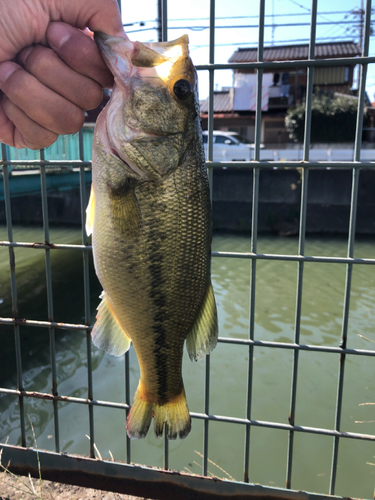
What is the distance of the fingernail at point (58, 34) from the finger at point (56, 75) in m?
0.03

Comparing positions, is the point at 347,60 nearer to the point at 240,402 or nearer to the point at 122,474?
the point at 122,474

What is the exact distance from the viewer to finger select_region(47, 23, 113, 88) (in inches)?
48.8

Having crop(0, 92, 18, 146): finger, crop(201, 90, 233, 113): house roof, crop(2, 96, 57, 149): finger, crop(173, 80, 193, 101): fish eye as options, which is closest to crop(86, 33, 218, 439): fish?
crop(173, 80, 193, 101): fish eye

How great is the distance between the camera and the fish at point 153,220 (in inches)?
50.5

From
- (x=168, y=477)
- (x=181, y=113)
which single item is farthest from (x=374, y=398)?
(x=181, y=113)

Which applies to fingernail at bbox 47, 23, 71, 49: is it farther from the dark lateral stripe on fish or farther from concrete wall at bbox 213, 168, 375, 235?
concrete wall at bbox 213, 168, 375, 235

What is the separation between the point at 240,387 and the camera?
484cm

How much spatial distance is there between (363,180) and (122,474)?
1372cm

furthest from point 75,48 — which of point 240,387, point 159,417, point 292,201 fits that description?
point 292,201

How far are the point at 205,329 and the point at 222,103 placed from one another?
31.3 meters

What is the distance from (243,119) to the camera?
2823cm

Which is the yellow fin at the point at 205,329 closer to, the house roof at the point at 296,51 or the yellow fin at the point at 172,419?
the yellow fin at the point at 172,419

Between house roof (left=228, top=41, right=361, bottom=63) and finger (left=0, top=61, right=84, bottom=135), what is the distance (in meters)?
28.9

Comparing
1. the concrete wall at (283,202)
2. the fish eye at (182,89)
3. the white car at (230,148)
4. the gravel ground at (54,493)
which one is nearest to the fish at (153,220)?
the fish eye at (182,89)
